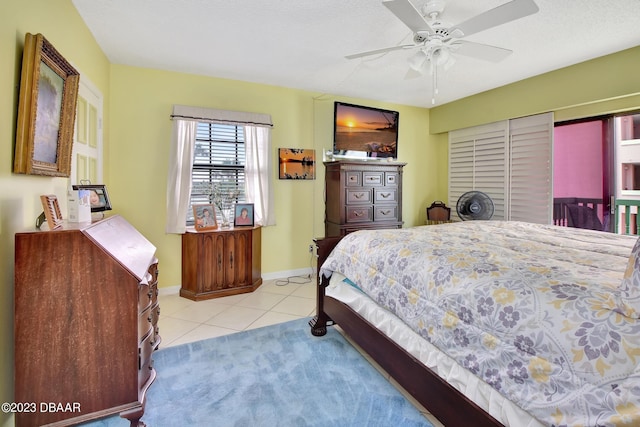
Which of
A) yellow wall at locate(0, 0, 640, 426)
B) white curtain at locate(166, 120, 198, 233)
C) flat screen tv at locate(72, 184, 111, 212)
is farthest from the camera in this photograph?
white curtain at locate(166, 120, 198, 233)

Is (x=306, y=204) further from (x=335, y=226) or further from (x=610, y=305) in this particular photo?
(x=610, y=305)

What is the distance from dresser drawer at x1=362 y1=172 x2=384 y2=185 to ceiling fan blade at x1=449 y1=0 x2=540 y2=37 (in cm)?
197

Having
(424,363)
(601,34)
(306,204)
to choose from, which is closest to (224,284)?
(306,204)

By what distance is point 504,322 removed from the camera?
3.42ft

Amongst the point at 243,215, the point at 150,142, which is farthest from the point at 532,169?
the point at 150,142

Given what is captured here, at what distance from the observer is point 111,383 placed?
1.38 meters

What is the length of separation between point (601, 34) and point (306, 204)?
3.27 m

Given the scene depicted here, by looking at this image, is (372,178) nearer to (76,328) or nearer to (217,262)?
(217,262)

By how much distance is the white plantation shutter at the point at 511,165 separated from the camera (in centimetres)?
354

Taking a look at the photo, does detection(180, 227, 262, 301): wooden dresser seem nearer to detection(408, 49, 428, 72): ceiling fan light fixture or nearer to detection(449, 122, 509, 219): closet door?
detection(408, 49, 428, 72): ceiling fan light fixture

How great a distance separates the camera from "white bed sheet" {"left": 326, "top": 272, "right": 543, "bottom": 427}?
100 cm

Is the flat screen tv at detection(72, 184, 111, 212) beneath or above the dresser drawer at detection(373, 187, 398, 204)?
beneath

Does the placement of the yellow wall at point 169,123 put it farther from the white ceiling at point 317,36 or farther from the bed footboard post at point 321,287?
the bed footboard post at point 321,287

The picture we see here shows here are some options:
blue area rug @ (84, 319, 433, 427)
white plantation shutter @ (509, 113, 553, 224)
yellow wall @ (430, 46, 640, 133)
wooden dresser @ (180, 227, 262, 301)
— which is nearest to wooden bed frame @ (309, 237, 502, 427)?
blue area rug @ (84, 319, 433, 427)
